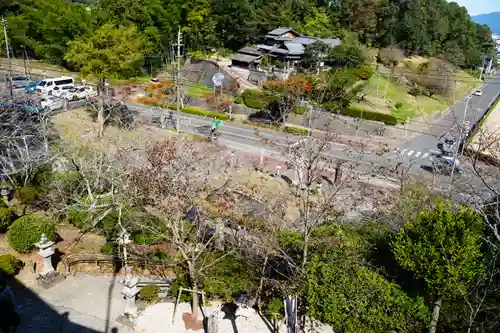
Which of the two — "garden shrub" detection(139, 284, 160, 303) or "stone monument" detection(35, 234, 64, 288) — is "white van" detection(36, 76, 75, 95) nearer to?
"stone monument" detection(35, 234, 64, 288)

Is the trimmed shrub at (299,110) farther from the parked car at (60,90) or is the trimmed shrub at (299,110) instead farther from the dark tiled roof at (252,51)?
the parked car at (60,90)

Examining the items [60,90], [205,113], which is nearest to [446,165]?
[205,113]

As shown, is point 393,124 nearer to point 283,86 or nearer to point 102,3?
point 283,86

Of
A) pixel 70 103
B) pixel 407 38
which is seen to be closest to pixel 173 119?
pixel 70 103

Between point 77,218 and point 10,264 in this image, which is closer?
point 10,264

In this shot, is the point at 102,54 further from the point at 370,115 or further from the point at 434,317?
the point at 434,317

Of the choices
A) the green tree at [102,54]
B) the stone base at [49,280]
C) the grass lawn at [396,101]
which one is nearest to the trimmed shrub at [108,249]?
the stone base at [49,280]

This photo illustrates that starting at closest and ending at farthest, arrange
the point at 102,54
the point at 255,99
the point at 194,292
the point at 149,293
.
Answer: the point at 194,292, the point at 149,293, the point at 102,54, the point at 255,99
